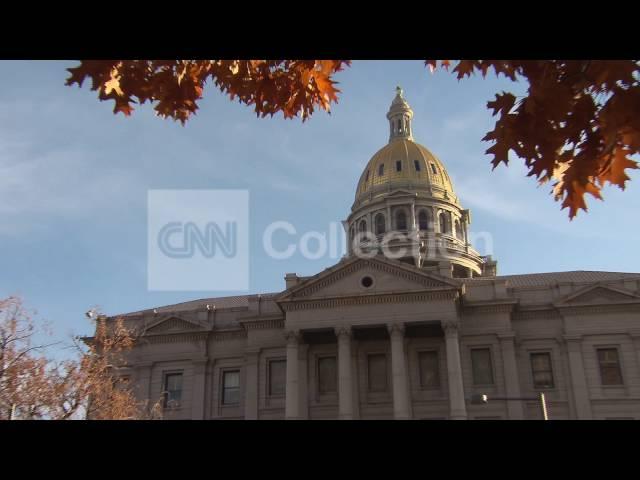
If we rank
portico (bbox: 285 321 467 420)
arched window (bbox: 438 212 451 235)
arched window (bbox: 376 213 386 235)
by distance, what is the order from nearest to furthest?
1. portico (bbox: 285 321 467 420)
2. arched window (bbox: 376 213 386 235)
3. arched window (bbox: 438 212 451 235)

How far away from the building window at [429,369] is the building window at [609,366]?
9.35 m

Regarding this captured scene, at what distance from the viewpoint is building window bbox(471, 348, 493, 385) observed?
3934cm

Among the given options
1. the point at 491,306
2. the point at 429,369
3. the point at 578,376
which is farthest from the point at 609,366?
the point at 429,369

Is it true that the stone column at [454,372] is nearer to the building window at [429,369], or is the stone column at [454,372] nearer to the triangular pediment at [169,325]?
the building window at [429,369]

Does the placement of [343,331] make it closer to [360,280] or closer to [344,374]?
[344,374]

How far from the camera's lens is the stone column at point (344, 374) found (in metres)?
37.6

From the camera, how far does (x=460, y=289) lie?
3866cm

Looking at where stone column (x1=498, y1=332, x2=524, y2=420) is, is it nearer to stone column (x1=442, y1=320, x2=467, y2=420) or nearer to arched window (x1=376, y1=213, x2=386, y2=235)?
stone column (x1=442, y1=320, x2=467, y2=420)

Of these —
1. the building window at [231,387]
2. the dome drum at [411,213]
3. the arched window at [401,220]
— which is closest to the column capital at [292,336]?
the building window at [231,387]

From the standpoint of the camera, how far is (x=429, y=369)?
4009cm

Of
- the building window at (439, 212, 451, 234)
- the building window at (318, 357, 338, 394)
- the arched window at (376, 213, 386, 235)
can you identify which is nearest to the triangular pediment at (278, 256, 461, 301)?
the building window at (318, 357, 338, 394)

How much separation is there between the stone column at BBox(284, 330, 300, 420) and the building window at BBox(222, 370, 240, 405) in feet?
14.4

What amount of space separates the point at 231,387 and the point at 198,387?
2.12m

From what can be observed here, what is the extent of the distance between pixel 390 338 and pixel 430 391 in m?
3.91
